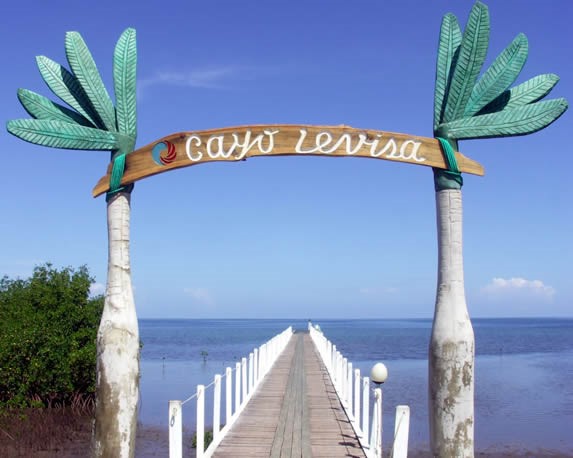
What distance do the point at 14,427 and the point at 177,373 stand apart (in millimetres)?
23539

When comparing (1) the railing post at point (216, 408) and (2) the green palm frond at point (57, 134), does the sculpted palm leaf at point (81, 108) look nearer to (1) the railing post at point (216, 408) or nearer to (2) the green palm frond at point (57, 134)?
(2) the green palm frond at point (57, 134)

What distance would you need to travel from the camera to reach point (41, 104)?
25.6ft

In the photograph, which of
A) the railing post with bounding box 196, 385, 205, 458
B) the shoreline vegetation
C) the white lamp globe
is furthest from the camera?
the shoreline vegetation

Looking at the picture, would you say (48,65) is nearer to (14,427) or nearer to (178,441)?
(178,441)

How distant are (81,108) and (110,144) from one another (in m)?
0.62

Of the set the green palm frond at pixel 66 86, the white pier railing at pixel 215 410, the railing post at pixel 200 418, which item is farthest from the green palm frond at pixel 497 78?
the railing post at pixel 200 418

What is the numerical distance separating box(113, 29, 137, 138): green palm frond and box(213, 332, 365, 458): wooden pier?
5.09m

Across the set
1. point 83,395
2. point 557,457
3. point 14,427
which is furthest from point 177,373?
point 557,457

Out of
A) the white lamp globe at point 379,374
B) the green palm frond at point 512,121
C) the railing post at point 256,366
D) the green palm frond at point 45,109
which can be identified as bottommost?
the railing post at point 256,366

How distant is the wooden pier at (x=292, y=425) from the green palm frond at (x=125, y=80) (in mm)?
5094

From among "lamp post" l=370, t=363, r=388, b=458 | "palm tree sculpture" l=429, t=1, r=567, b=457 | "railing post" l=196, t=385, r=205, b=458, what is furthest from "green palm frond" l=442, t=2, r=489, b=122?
"railing post" l=196, t=385, r=205, b=458

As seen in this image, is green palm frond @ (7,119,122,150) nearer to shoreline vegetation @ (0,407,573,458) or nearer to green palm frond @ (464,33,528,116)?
green palm frond @ (464,33,528,116)

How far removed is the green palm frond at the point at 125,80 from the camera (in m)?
7.65

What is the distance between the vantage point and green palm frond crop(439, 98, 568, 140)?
7430mm
